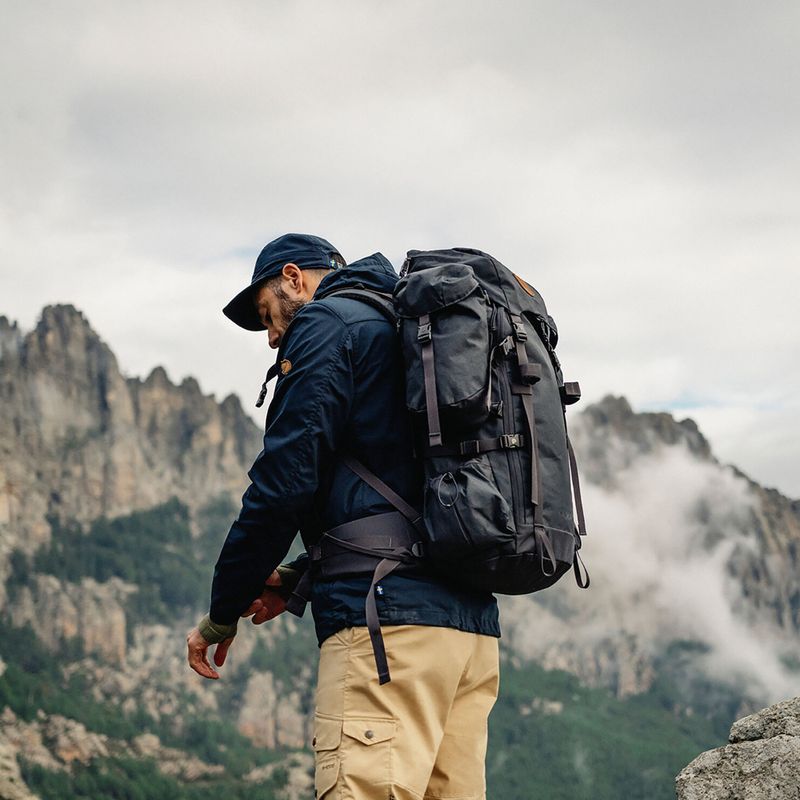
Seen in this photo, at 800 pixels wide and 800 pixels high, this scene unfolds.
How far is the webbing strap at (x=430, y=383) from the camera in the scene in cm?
380

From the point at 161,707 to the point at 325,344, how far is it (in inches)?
6133

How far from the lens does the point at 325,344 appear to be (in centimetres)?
401

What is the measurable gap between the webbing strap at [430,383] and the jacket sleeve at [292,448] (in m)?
0.32

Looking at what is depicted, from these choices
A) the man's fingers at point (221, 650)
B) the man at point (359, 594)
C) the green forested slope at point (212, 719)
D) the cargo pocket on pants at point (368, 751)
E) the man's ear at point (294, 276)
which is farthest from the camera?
the green forested slope at point (212, 719)

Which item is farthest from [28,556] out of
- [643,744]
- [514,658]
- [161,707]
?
→ [643,744]

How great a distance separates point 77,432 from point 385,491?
18194cm

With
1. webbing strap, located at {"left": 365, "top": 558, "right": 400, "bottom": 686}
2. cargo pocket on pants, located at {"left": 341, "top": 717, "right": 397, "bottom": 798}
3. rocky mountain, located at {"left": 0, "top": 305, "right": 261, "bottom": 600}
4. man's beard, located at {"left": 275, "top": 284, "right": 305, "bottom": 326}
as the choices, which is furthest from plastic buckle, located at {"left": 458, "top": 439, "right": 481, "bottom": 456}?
rocky mountain, located at {"left": 0, "top": 305, "right": 261, "bottom": 600}

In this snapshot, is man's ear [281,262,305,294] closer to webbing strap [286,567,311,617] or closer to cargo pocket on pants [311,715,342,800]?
webbing strap [286,567,311,617]

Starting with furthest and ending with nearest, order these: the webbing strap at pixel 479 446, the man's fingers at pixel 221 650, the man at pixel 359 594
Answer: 1. the man's fingers at pixel 221 650
2. the webbing strap at pixel 479 446
3. the man at pixel 359 594

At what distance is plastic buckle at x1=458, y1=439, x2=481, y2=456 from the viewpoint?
3.84 metres

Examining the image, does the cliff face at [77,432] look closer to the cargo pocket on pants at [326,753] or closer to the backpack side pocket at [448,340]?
the cargo pocket on pants at [326,753]

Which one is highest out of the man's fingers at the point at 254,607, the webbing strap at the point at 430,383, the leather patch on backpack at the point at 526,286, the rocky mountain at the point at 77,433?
the rocky mountain at the point at 77,433

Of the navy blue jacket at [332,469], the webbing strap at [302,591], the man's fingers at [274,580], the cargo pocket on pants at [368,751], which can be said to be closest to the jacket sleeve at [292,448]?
the navy blue jacket at [332,469]

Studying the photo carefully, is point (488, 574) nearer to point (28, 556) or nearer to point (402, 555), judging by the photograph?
point (402, 555)
